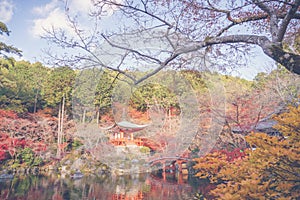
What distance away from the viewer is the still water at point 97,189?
20.7ft

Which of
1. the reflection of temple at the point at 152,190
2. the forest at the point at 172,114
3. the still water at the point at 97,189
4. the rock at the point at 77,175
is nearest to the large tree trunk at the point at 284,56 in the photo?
the forest at the point at 172,114

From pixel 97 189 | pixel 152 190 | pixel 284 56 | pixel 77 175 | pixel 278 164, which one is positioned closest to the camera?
pixel 284 56

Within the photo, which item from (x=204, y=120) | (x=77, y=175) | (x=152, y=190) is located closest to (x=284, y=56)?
(x=204, y=120)

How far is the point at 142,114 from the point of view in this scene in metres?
7.24

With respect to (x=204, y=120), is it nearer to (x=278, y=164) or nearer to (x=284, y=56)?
(x=278, y=164)

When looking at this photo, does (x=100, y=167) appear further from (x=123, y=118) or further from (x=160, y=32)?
(x=160, y=32)

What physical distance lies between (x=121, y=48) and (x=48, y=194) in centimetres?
546

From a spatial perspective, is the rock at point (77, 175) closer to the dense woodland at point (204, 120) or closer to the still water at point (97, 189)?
the still water at point (97, 189)

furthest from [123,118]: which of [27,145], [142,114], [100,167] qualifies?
[27,145]

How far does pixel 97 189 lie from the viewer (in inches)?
286

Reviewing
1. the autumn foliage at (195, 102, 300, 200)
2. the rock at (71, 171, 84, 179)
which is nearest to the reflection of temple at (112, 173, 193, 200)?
the rock at (71, 171, 84, 179)

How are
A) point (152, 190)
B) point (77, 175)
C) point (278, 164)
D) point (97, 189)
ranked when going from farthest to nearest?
point (77, 175) → point (97, 189) → point (152, 190) → point (278, 164)

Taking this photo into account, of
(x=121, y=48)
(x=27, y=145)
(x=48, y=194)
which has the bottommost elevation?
(x=48, y=194)

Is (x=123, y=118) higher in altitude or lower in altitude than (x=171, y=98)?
lower
